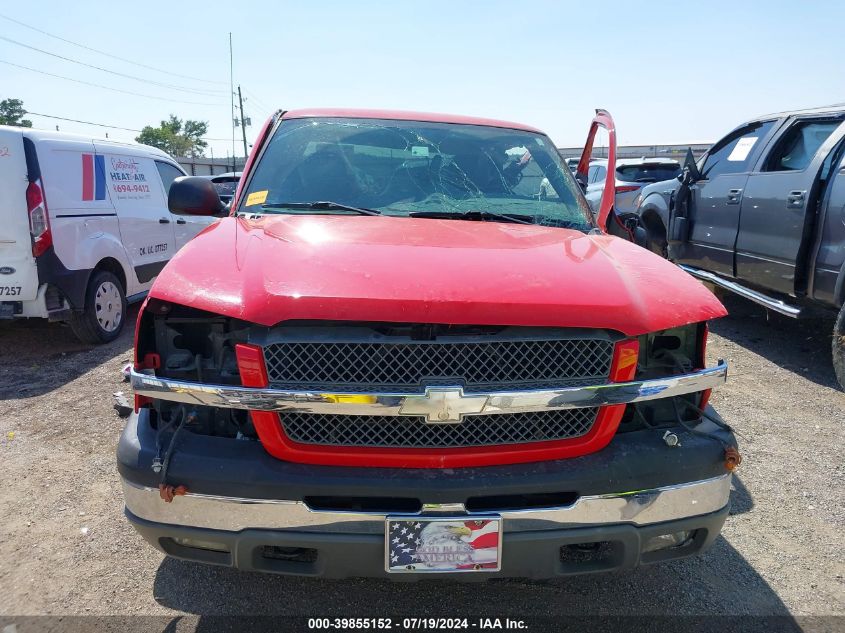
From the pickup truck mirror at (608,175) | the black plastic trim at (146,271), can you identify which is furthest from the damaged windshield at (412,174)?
the black plastic trim at (146,271)

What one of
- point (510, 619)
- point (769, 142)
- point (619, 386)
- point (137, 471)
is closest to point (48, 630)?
point (137, 471)

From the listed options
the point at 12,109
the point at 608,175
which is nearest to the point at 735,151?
the point at 608,175

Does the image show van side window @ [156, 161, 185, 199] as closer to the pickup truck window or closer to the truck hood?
the truck hood

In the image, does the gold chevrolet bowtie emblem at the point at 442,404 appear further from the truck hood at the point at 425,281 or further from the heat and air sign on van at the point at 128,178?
the heat and air sign on van at the point at 128,178

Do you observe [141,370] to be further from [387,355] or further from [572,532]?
[572,532]

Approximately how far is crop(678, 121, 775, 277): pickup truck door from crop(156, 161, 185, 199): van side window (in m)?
5.97

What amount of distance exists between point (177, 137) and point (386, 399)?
271ft

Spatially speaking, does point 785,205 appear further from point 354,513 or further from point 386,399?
point 354,513

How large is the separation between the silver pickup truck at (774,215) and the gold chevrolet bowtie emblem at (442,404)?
3.83 metres

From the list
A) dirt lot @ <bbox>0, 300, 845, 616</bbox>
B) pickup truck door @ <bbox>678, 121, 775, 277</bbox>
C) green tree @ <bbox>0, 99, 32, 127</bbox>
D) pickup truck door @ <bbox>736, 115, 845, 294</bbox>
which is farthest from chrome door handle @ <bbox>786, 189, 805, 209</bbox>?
green tree @ <bbox>0, 99, 32, 127</bbox>

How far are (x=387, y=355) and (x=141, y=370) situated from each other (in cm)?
84

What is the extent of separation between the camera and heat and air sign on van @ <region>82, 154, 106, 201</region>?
6172 millimetres

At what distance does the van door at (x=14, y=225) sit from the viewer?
17.9 ft

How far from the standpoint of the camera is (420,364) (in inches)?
80.9
